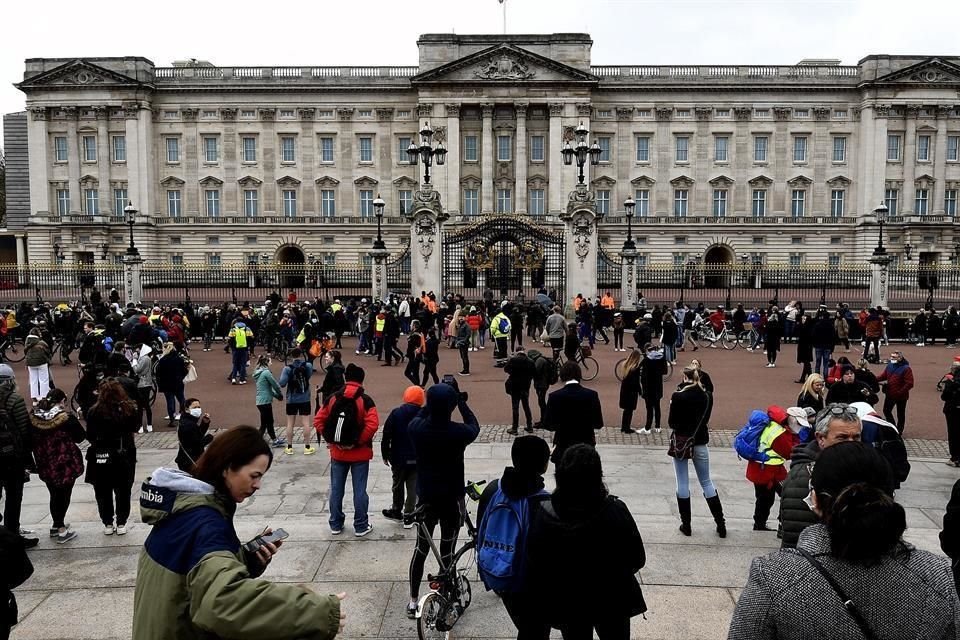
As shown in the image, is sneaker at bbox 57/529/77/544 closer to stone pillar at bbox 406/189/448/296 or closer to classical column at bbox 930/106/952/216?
stone pillar at bbox 406/189/448/296

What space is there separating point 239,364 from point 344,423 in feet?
38.8

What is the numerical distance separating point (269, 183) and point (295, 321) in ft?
131

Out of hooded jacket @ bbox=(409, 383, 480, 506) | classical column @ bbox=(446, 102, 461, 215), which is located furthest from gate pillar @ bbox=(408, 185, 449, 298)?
classical column @ bbox=(446, 102, 461, 215)

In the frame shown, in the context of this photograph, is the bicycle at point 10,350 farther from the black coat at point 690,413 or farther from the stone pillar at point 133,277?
the black coat at point 690,413

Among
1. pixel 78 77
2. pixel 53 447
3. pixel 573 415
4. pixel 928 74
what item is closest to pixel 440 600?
pixel 573 415

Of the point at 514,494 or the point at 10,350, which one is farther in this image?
the point at 10,350

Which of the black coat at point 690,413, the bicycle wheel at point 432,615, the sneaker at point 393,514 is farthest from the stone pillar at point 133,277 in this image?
the bicycle wheel at point 432,615

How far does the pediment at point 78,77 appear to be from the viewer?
57.5m

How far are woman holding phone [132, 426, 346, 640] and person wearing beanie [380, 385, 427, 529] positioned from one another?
4.36 metres

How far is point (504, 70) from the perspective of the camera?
191 ft

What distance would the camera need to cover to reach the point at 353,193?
61375 mm

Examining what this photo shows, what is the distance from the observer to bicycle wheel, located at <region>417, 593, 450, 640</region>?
5.56m

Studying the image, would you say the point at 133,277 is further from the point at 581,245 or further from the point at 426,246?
the point at 581,245

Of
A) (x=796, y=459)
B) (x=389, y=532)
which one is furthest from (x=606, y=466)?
(x=796, y=459)
